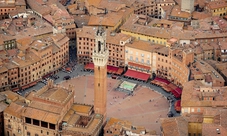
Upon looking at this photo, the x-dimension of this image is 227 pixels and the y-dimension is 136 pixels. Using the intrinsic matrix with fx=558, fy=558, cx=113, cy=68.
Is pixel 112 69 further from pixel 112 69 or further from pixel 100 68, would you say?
pixel 100 68

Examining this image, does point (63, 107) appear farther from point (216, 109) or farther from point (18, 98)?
point (216, 109)

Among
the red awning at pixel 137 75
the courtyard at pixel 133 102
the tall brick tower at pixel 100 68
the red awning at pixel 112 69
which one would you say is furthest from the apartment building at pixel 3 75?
the red awning at pixel 137 75

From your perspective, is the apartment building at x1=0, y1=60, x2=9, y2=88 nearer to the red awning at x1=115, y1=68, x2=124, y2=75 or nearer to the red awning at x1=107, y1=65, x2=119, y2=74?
the red awning at x1=107, y1=65, x2=119, y2=74

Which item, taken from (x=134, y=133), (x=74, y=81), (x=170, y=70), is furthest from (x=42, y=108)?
(x=170, y=70)

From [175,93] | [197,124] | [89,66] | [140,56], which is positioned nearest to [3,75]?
[89,66]

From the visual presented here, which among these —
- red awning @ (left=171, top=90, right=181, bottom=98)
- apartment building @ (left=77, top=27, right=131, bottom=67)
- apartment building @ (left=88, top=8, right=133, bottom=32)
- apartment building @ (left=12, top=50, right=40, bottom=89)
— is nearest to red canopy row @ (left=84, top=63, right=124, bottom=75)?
apartment building @ (left=77, top=27, right=131, bottom=67)

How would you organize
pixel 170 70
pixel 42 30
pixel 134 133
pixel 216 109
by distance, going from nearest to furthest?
pixel 134 133 < pixel 216 109 < pixel 170 70 < pixel 42 30
